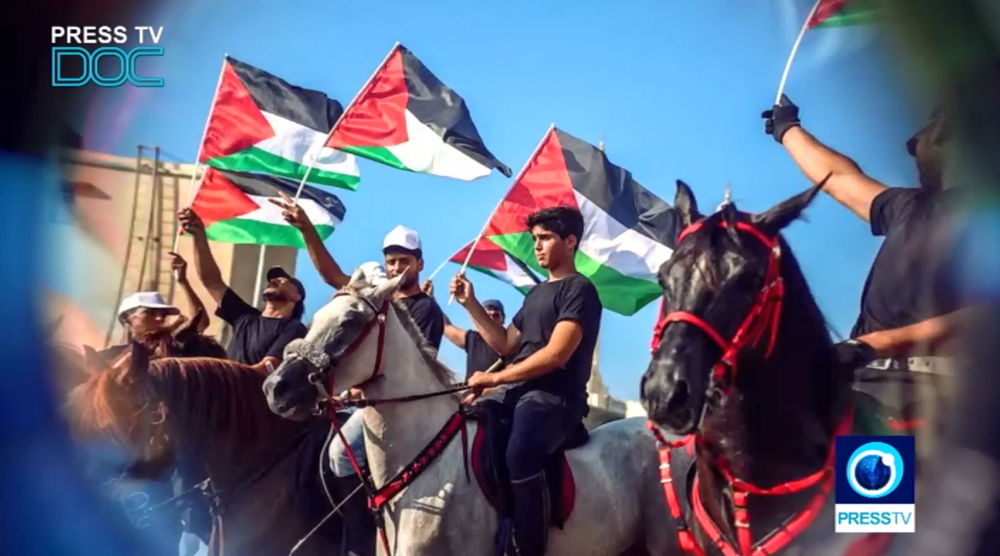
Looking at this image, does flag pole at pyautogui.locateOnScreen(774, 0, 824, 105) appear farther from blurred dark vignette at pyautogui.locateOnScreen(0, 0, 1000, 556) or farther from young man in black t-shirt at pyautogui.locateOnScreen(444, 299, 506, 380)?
blurred dark vignette at pyautogui.locateOnScreen(0, 0, 1000, 556)

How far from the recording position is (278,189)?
604 centimetres

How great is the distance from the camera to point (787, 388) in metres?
3.35

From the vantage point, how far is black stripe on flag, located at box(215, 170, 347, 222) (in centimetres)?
582

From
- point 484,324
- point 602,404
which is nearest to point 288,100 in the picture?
point 484,324

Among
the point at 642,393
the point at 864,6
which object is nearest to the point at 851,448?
the point at 642,393

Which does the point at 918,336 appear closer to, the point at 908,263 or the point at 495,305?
the point at 908,263

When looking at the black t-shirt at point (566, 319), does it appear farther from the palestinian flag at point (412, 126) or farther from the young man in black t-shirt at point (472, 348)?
the palestinian flag at point (412, 126)

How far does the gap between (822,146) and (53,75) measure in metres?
3.81

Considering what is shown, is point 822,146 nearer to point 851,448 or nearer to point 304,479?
point 851,448

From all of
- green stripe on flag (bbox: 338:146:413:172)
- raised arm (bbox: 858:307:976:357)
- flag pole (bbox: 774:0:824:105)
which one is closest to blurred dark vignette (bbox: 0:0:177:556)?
green stripe on flag (bbox: 338:146:413:172)

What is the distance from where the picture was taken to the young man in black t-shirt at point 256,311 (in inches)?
215

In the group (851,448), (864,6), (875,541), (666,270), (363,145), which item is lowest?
(875,541)

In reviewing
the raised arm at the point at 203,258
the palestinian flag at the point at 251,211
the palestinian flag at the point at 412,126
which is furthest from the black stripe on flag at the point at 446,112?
the raised arm at the point at 203,258

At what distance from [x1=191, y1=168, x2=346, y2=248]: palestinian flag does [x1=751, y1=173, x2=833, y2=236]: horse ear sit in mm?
3044
